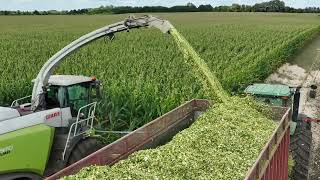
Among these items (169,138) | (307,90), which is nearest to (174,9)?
(307,90)

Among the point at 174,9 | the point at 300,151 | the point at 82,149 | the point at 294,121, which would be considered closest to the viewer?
the point at 82,149

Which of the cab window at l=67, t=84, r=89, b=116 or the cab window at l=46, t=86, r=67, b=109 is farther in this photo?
the cab window at l=67, t=84, r=89, b=116

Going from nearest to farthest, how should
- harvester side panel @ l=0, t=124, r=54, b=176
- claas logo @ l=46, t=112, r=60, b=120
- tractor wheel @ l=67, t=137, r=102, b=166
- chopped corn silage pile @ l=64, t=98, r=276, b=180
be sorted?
1. chopped corn silage pile @ l=64, t=98, r=276, b=180
2. harvester side panel @ l=0, t=124, r=54, b=176
3. claas logo @ l=46, t=112, r=60, b=120
4. tractor wheel @ l=67, t=137, r=102, b=166

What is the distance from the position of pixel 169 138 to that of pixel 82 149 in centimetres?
183

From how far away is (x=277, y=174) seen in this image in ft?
20.6

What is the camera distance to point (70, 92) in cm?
884

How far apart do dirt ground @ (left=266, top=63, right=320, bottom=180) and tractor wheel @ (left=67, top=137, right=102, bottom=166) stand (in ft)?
14.1

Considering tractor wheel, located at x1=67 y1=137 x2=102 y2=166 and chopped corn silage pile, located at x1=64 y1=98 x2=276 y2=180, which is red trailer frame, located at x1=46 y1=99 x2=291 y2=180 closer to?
chopped corn silage pile, located at x1=64 y1=98 x2=276 y2=180

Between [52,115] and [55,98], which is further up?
[55,98]

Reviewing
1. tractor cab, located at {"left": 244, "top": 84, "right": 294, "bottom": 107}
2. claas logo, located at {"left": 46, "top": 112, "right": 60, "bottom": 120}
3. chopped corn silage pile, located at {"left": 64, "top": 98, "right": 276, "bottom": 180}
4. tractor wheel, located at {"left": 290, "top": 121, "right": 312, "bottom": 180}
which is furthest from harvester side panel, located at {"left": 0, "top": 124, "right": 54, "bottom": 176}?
tractor wheel, located at {"left": 290, "top": 121, "right": 312, "bottom": 180}

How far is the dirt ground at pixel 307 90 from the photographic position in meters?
10.5

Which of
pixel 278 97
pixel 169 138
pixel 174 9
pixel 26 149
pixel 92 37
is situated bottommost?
pixel 174 9

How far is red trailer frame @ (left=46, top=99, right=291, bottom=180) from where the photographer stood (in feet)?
16.4

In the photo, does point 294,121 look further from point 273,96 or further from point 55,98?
point 55,98
